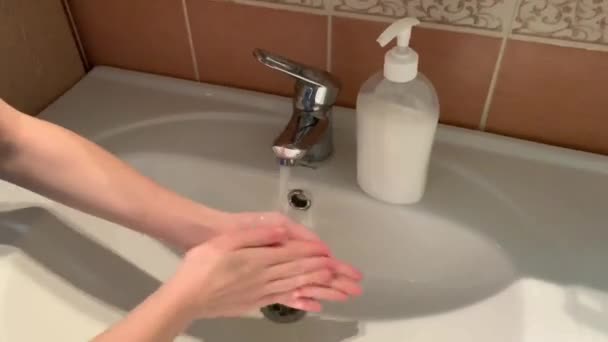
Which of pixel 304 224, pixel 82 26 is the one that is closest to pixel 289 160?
pixel 304 224

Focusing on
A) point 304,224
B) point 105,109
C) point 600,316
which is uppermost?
point 105,109

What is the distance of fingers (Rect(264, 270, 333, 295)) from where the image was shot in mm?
499

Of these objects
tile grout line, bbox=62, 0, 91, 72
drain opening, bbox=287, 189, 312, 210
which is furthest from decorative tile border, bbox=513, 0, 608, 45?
tile grout line, bbox=62, 0, 91, 72

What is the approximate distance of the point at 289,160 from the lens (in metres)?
0.55

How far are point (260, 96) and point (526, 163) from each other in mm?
298

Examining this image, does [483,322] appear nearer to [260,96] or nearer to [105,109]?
[260,96]

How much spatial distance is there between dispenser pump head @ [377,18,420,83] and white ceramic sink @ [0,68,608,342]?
0.49 feet

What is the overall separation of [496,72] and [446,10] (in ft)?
0.26

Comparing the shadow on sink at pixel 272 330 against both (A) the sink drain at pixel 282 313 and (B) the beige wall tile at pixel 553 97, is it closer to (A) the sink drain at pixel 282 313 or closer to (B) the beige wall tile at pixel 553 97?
(A) the sink drain at pixel 282 313

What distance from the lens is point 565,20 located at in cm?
49

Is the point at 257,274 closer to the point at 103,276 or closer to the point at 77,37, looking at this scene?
the point at 103,276

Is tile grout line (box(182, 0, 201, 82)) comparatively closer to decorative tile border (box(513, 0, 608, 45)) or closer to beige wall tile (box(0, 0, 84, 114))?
beige wall tile (box(0, 0, 84, 114))

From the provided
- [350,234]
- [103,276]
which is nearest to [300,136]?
[350,234]

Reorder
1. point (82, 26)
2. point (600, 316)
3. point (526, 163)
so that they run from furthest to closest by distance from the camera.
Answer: point (82, 26) → point (526, 163) → point (600, 316)
